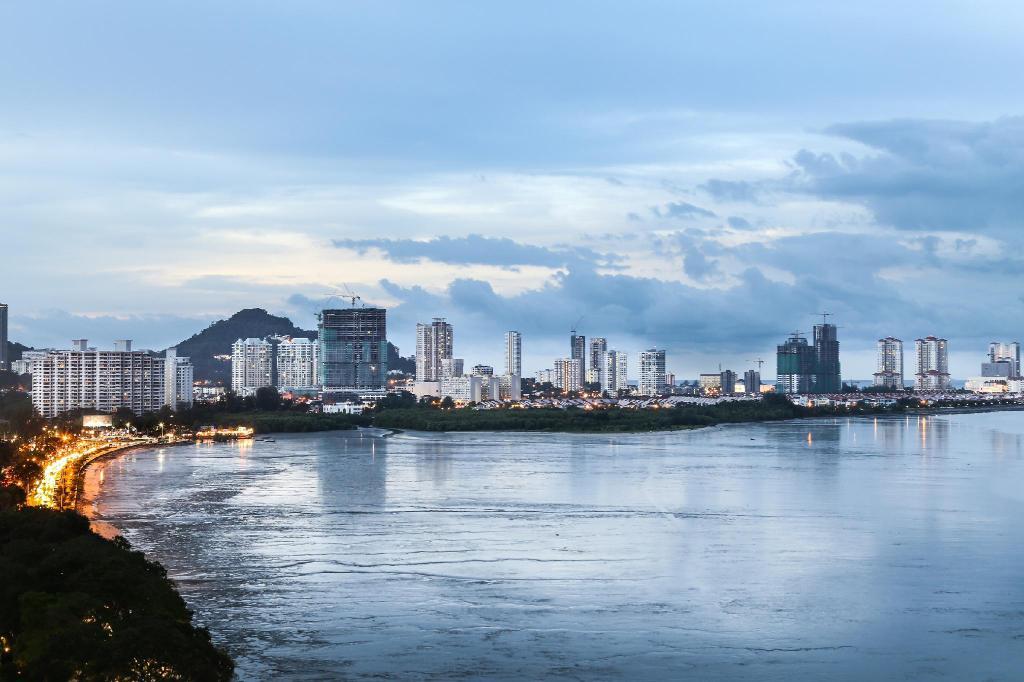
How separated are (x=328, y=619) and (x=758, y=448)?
29.2 meters

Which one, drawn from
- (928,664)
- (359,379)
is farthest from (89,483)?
(359,379)

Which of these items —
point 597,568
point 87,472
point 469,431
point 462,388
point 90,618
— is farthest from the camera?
point 462,388

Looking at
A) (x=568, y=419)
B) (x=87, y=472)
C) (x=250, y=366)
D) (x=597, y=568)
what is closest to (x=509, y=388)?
(x=250, y=366)

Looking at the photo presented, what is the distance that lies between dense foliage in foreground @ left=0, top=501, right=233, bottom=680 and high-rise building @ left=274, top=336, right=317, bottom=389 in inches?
4185

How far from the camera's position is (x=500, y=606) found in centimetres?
1257

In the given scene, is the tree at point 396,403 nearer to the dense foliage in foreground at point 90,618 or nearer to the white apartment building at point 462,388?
the white apartment building at point 462,388

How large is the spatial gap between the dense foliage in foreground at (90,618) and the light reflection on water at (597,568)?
46.6 inches

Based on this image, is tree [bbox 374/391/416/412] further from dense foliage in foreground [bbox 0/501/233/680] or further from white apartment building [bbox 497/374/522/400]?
dense foliage in foreground [bbox 0/501/233/680]

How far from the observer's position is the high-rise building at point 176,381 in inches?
3159

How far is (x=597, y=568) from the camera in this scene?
48.2 ft

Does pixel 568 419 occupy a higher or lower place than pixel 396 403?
lower

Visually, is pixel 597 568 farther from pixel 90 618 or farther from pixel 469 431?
pixel 469 431

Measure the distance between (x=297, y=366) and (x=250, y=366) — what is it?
506cm

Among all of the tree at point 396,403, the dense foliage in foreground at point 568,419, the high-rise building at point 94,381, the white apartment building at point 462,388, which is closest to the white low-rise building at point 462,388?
the white apartment building at point 462,388
